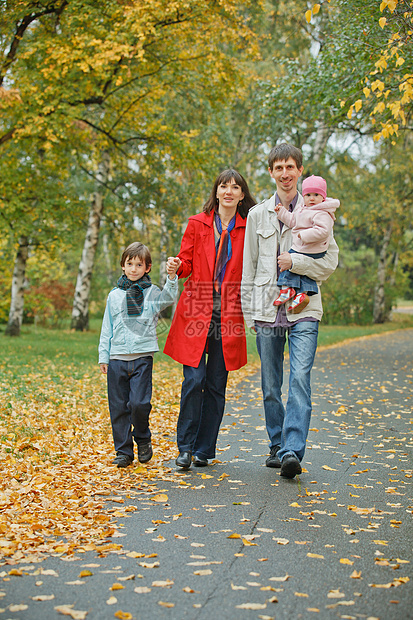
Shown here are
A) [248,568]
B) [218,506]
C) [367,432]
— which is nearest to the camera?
[248,568]

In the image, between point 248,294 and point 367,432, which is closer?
point 248,294

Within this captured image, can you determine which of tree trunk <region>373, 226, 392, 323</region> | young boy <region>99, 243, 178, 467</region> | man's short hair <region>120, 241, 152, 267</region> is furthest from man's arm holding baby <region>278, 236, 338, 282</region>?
tree trunk <region>373, 226, 392, 323</region>

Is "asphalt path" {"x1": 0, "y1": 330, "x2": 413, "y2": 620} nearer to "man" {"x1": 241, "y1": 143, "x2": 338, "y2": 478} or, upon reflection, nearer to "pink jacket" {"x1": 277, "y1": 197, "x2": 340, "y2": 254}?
"man" {"x1": 241, "y1": 143, "x2": 338, "y2": 478}

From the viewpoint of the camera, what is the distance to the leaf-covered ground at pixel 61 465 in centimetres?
354

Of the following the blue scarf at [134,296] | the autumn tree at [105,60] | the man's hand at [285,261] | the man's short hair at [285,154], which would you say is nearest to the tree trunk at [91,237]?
the autumn tree at [105,60]

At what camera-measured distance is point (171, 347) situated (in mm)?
4953

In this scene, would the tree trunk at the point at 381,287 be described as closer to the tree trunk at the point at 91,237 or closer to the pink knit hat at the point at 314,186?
the tree trunk at the point at 91,237

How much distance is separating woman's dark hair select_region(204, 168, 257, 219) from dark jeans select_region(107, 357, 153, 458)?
133 centimetres

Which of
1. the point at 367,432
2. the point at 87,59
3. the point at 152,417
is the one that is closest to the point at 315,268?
the point at 367,432

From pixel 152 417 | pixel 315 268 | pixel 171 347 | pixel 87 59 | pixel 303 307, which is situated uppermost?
pixel 87 59

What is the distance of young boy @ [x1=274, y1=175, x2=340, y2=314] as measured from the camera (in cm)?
454

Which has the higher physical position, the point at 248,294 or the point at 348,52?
the point at 348,52

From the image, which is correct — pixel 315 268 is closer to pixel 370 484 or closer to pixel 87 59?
pixel 370 484

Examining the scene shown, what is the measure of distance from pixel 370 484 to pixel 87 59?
30.7 ft
